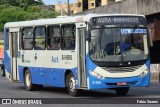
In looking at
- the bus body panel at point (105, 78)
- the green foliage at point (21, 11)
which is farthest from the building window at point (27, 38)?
the green foliage at point (21, 11)

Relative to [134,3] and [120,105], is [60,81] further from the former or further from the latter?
[134,3]

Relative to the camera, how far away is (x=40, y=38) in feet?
78.3

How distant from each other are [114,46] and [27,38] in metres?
6.49

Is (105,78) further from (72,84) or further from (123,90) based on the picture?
(123,90)

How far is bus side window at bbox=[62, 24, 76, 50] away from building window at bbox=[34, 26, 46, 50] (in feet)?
6.00

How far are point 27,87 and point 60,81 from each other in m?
3.96

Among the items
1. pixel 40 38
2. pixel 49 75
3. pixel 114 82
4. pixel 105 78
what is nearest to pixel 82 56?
pixel 105 78

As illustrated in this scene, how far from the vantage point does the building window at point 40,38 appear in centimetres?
2356

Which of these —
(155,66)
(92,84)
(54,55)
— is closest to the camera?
(92,84)

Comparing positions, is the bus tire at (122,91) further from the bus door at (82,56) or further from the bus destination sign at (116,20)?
the bus destination sign at (116,20)

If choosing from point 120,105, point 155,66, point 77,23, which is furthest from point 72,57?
point 155,66

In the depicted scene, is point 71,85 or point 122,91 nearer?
point 71,85

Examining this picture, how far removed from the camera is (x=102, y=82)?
64.8 feet

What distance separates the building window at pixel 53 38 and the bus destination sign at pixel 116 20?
2613 millimetres
